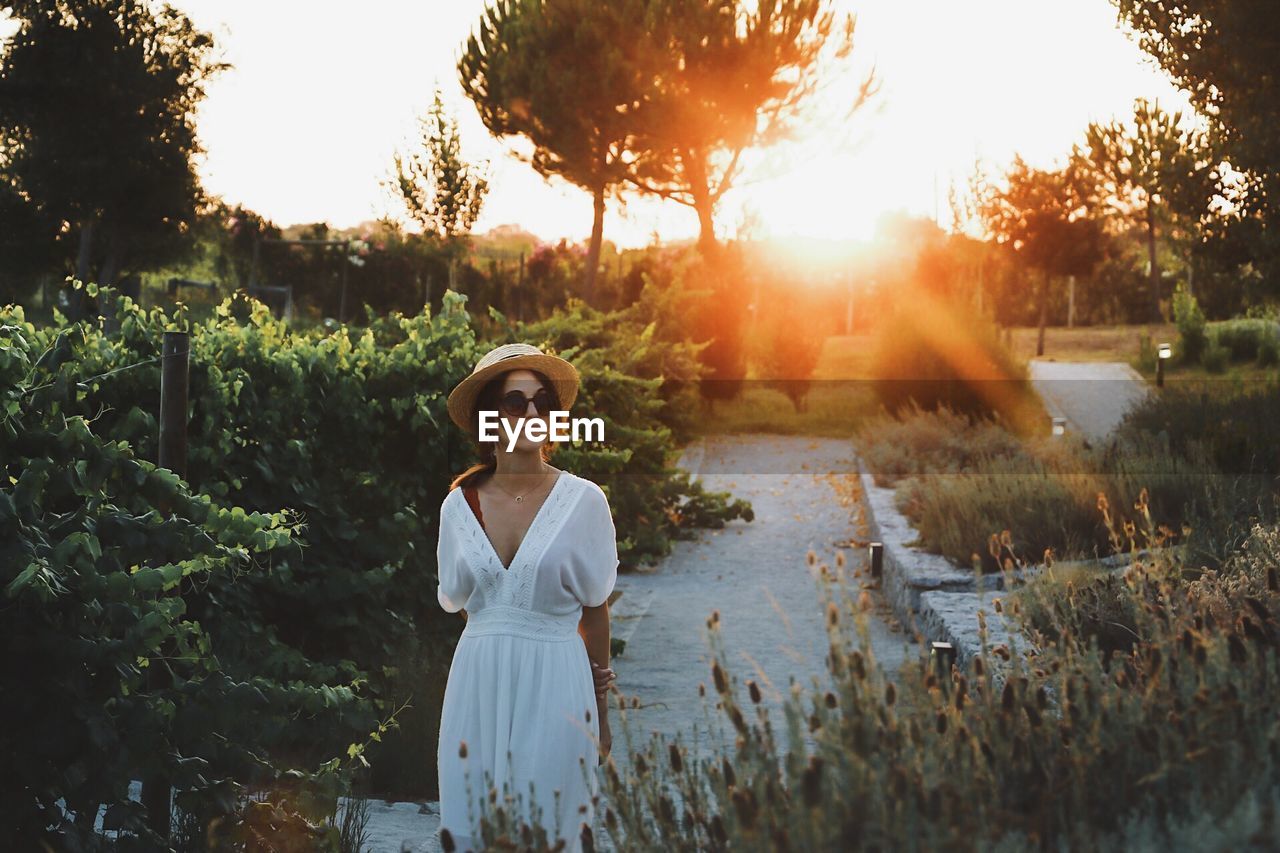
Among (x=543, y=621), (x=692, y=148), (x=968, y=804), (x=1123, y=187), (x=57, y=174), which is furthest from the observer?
(x=1123, y=187)

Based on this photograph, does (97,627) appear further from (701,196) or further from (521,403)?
(701,196)

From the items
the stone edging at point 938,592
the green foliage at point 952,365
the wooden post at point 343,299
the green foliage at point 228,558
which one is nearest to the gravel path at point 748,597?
the stone edging at point 938,592

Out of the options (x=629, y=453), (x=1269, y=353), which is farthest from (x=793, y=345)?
(x=629, y=453)

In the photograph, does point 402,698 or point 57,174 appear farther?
point 57,174

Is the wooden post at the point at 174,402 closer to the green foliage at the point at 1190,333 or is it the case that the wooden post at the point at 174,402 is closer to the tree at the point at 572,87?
the tree at the point at 572,87

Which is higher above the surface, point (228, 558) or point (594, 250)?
point (594, 250)

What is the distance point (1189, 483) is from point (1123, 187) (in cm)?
3319

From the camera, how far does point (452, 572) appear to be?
3.57 meters

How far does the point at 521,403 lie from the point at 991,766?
162 cm

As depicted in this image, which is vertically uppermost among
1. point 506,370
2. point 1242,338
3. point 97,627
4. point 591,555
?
point 1242,338

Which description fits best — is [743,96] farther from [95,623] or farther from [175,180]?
[95,623]

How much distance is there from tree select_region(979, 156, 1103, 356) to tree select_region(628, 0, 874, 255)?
25.2ft

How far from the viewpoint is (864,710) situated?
247 centimetres

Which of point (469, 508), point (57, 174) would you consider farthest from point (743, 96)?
point (469, 508)
